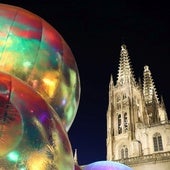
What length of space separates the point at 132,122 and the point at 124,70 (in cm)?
1233

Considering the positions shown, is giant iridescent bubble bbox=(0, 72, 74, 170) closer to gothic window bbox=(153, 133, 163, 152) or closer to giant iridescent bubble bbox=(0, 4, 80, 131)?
giant iridescent bubble bbox=(0, 4, 80, 131)

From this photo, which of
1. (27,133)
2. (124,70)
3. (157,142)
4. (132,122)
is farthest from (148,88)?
(27,133)

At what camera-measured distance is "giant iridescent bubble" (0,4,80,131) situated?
3006 mm

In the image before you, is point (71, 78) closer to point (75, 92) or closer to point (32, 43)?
point (75, 92)

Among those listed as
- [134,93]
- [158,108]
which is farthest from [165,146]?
[158,108]

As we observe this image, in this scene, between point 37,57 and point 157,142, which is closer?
point 37,57

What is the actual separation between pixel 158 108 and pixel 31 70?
51.6m

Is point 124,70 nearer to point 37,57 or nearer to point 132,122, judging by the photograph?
point 132,122

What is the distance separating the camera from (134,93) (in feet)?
160

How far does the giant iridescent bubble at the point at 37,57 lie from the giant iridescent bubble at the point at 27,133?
16.5 inches

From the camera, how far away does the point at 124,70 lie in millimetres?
53062

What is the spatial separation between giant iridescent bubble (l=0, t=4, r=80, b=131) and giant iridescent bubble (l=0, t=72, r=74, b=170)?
0.42 m

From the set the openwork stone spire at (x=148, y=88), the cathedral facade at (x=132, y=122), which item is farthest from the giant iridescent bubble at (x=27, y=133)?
the openwork stone spire at (x=148, y=88)

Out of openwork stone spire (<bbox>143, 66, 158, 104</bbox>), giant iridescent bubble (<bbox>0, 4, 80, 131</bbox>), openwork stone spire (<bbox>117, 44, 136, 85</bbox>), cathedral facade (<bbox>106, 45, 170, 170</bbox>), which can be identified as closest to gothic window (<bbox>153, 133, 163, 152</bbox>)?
cathedral facade (<bbox>106, 45, 170, 170</bbox>)
